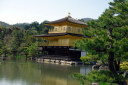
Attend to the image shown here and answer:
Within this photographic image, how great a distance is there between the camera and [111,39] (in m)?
5.99

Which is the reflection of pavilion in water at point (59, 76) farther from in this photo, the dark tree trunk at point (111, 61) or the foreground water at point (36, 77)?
the dark tree trunk at point (111, 61)

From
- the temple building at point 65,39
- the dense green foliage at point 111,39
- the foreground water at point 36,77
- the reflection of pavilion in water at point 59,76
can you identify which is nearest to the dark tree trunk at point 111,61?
the dense green foliage at point 111,39

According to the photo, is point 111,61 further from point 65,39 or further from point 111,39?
point 65,39

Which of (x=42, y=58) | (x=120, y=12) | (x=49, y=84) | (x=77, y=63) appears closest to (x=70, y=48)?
(x=77, y=63)

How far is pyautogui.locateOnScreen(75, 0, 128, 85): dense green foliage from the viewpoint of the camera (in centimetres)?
575

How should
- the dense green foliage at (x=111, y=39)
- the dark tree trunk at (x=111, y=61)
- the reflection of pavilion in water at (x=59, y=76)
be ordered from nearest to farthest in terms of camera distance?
the dense green foliage at (x=111, y=39)
the dark tree trunk at (x=111, y=61)
the reflection of pavilion in water at (x=59, y=76)


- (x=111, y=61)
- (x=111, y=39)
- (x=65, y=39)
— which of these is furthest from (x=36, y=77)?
(x=65, y=39)

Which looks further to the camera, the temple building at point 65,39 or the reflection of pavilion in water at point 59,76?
the temple building at point 65,39

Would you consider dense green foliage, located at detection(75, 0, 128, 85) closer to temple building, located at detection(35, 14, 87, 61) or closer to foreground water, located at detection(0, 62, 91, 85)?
foreground water, located at detection(0, 62, 91, 85)

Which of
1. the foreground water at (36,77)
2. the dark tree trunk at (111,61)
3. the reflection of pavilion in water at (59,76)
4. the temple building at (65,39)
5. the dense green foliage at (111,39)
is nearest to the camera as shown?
the dense green foliage at (111,39)

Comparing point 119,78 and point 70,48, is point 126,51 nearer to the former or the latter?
point 119,78

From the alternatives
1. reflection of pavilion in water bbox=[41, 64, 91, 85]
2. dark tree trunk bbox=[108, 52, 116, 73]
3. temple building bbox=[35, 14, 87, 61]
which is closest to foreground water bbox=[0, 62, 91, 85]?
reflection of pavilion in water bbox=[41, 64, 91, 85]

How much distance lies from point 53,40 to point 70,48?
5.75 m

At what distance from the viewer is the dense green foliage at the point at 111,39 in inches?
227
